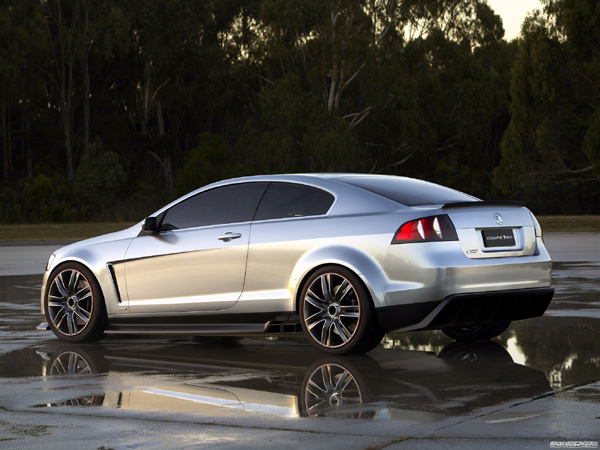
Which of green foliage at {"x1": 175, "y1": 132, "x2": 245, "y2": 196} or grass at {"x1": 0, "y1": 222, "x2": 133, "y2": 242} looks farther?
green foliage at {"x1": 175, "y1": 132, "x2": 245, "y2": 196}

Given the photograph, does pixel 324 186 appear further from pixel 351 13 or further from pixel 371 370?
pixel 351 13

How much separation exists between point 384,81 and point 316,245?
186 feet

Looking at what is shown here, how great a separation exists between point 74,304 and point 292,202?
246 cm

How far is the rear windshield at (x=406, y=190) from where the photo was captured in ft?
31.4

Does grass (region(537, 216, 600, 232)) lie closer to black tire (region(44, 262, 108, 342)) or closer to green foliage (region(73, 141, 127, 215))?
green foliage (region(73, 141, 127, 215))

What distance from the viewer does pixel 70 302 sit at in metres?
11.0

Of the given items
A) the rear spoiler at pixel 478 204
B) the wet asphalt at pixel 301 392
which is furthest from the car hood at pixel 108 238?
the rear spoiler at pixel 478 204

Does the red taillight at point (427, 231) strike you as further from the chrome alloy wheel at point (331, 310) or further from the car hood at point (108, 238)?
the car hood at point (108, 238)

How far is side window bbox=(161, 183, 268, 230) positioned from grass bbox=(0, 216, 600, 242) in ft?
102

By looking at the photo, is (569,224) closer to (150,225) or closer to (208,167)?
(208,167)

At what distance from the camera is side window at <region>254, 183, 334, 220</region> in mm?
9789

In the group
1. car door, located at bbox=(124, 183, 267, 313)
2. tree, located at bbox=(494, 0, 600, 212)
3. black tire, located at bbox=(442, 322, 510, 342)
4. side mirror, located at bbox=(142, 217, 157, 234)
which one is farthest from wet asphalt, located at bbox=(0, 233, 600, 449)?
tree, located at bbox=(494, 0, 600, 212)

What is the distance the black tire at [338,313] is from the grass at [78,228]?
32.5 meters

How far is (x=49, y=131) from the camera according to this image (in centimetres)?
7262
